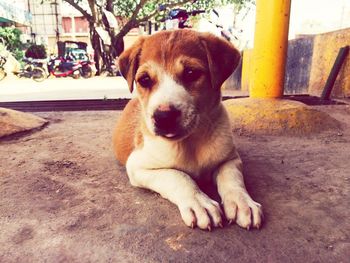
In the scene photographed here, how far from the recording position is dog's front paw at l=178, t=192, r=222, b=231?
6.17 ft

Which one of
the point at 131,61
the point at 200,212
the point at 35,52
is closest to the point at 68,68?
the point at 35,52

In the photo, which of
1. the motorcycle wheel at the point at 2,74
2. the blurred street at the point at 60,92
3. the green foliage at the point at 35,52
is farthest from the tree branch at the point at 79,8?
the blurred street at the point at 60,92

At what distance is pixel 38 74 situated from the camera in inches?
702

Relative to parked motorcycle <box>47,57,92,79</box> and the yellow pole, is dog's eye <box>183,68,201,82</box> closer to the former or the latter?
the yellow pole

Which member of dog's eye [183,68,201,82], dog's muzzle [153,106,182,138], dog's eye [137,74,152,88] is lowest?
dog's muzzle [153,106,182,138]

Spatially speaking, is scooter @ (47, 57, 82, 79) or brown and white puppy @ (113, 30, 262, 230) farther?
scooter @ (47, 57, 82, 79)

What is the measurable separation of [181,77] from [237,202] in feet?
3.00

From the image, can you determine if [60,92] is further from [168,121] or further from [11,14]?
[11,14]

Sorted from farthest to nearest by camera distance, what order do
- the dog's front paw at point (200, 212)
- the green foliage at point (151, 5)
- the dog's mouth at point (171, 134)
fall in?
the green foliage at point (151, 5) → the dog's mouth at point (171, 134) → the dog's front paw at point (200, 212)

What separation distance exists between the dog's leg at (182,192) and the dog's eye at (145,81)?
0.59m

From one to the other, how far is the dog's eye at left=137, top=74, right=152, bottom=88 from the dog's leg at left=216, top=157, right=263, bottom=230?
2.70ft

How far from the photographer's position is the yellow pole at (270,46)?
167 inches

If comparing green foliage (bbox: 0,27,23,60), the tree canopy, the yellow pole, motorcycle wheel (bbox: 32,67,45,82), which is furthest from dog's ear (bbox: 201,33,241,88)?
green foliage (bbox: 0,27,23,60)

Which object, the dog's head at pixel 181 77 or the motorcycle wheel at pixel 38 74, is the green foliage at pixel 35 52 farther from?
the dog's head at pixel 181 77
